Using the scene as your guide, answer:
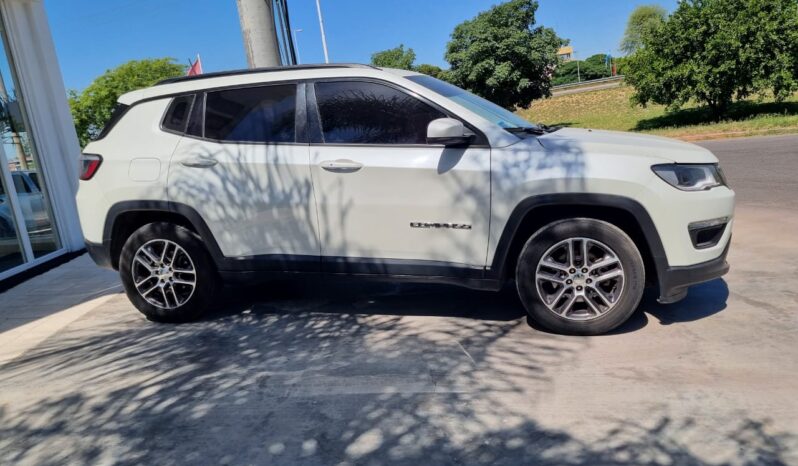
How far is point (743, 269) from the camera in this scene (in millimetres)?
5102

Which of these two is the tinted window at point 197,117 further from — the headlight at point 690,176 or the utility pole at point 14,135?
the utility pole at point 14,135

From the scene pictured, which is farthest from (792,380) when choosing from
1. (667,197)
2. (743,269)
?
(743,269)

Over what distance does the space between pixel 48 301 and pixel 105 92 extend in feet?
89.0

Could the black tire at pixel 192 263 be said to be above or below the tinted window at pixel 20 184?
below

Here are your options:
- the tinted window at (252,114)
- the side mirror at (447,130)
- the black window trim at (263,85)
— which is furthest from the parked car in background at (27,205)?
the side mirror at (447,130)

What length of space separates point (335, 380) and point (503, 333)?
50.3 inches

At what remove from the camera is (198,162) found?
14.5 ft

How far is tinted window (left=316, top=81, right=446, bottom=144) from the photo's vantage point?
4078mm

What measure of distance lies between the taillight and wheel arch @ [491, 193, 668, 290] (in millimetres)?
3241

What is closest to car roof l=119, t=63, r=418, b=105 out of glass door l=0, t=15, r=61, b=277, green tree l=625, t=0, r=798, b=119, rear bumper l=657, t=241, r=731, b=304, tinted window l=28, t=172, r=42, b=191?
rear bumper l=657, t=241, r=731, b=304

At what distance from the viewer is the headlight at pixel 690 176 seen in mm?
3652

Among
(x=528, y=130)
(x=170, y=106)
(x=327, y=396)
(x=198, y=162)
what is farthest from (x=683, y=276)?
(x=170, y=106)

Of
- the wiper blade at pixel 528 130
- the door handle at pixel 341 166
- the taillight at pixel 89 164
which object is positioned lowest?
the door handle at pixel 341 166

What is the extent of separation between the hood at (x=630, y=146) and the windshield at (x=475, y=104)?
325 mm
